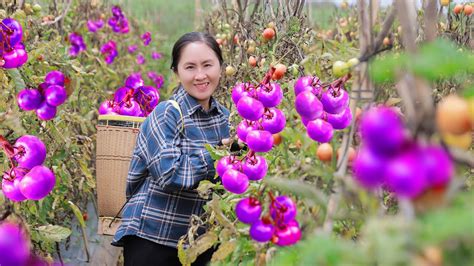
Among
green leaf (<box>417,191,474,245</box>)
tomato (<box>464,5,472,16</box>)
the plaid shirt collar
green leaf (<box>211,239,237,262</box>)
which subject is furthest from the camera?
tomato (<box>464,5,472,16</box>)

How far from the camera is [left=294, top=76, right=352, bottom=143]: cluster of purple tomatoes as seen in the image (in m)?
1.04

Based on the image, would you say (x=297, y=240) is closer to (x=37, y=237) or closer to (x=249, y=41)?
(x=37, y=237)

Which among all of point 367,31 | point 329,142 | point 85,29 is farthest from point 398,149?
point 85,29

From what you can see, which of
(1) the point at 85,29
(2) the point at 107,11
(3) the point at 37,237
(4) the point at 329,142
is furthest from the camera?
(2) the point at 107,11

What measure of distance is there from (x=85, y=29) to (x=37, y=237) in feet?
9.48

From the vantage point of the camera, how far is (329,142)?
1.06 metres

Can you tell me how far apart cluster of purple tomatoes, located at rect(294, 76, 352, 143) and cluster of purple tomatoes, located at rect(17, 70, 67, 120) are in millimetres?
702

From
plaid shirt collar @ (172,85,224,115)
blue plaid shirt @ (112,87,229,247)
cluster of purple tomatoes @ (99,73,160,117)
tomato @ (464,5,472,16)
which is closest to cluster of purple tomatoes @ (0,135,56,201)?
blue plaid shirt @ (112,87,229,247)

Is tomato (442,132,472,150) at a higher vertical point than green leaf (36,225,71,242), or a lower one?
higher

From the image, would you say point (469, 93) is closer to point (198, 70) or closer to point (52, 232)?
point (52, 232)

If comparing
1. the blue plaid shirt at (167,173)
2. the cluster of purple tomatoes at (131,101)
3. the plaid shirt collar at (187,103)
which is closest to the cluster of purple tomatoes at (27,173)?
the blue plaid shirt at (167,173)

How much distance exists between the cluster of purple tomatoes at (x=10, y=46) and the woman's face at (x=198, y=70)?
0.47 metres

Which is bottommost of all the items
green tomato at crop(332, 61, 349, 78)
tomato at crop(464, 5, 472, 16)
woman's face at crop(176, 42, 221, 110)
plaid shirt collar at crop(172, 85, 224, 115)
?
plaid shirt collar at crop(172, 85, 224, 115)

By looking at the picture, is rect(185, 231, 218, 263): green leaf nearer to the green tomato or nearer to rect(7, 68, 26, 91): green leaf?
the green tomato
